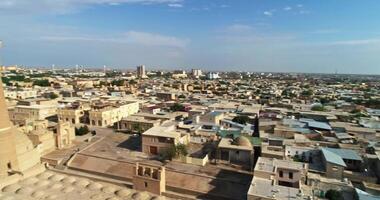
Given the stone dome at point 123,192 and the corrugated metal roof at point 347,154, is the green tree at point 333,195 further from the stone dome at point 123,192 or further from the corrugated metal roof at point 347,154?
the stone dome at point 123,192

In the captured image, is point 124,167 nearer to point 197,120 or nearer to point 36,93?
point 197,120

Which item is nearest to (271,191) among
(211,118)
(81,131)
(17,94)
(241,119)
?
(211,118)

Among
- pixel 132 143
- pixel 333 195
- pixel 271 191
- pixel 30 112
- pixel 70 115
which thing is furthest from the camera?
pixel 30 112

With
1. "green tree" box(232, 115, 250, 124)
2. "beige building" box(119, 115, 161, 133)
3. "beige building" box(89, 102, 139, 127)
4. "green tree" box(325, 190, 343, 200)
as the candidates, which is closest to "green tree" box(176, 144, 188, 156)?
"beige building" box(119, 115, 161, 133)

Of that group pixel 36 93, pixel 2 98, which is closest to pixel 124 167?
pixel 2 98

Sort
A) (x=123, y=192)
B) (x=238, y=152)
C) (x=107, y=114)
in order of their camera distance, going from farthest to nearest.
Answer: (x=107, y=114)
(x=238, y=152)
(x=123, y=192)

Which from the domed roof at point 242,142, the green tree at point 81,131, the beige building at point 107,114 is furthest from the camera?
the beige building at point 107,114

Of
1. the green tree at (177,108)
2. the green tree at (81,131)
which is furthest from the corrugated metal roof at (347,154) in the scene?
the green tree at (81,131)

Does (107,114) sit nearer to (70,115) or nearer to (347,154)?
(70,115)
